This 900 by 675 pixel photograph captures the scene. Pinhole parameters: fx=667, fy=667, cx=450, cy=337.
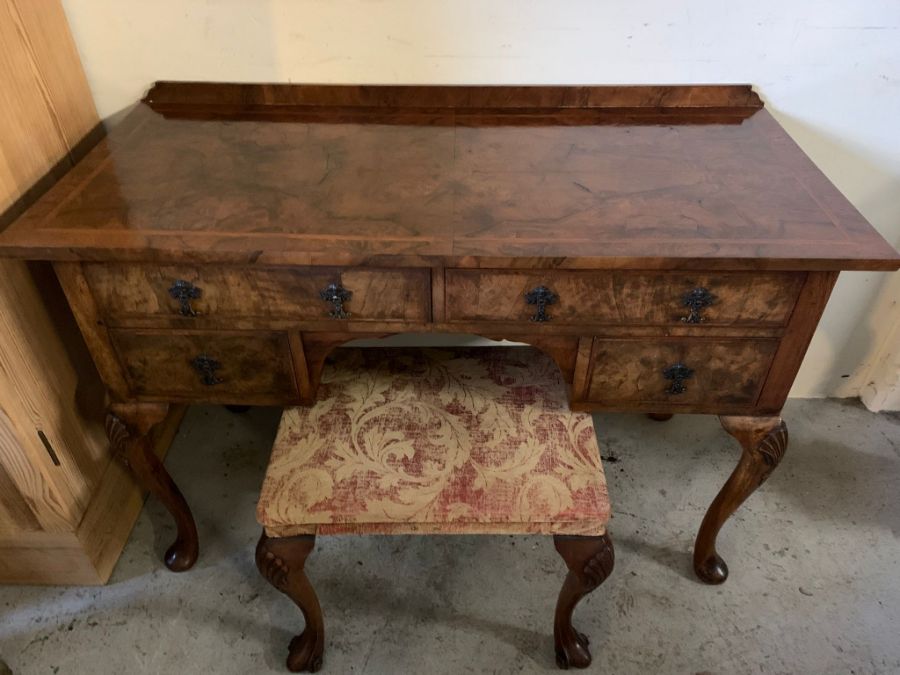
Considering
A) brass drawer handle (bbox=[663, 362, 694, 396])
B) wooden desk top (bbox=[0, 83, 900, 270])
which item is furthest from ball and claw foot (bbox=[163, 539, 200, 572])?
brass drawer handle (bbox=[663, 362, 694, 396])

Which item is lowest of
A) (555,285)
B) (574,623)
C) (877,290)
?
(574,623)

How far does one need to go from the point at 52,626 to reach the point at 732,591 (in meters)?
1.43

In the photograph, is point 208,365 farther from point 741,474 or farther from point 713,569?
point 713,569

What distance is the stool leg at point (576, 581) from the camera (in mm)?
1094

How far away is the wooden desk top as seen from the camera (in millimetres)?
923

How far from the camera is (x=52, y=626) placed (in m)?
1.37

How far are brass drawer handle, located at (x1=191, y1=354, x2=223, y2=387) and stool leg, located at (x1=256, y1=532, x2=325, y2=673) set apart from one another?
0.88 ft

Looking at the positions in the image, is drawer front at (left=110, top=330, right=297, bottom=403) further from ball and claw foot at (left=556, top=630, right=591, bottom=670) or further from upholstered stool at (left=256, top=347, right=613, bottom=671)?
ball and claw foot at (left=556, top=630, right=591, bottom=670)

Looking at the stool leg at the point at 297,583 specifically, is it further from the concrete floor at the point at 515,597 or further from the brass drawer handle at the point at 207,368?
the brass drawer handle at the point at 207,368

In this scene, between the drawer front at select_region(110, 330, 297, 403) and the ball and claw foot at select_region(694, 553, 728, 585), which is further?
the ball and claw foot at select_region(694, 553, 728, 585)

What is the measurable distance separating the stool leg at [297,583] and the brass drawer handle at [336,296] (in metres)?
0.38

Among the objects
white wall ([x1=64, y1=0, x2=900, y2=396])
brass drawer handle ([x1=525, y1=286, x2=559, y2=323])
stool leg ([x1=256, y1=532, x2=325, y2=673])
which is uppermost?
white wall ([x1=64, y1=0, x2=900, y2=396])

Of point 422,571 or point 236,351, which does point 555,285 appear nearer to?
point 236,351

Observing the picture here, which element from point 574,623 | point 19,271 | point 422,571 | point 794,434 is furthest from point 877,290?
point 19,271
